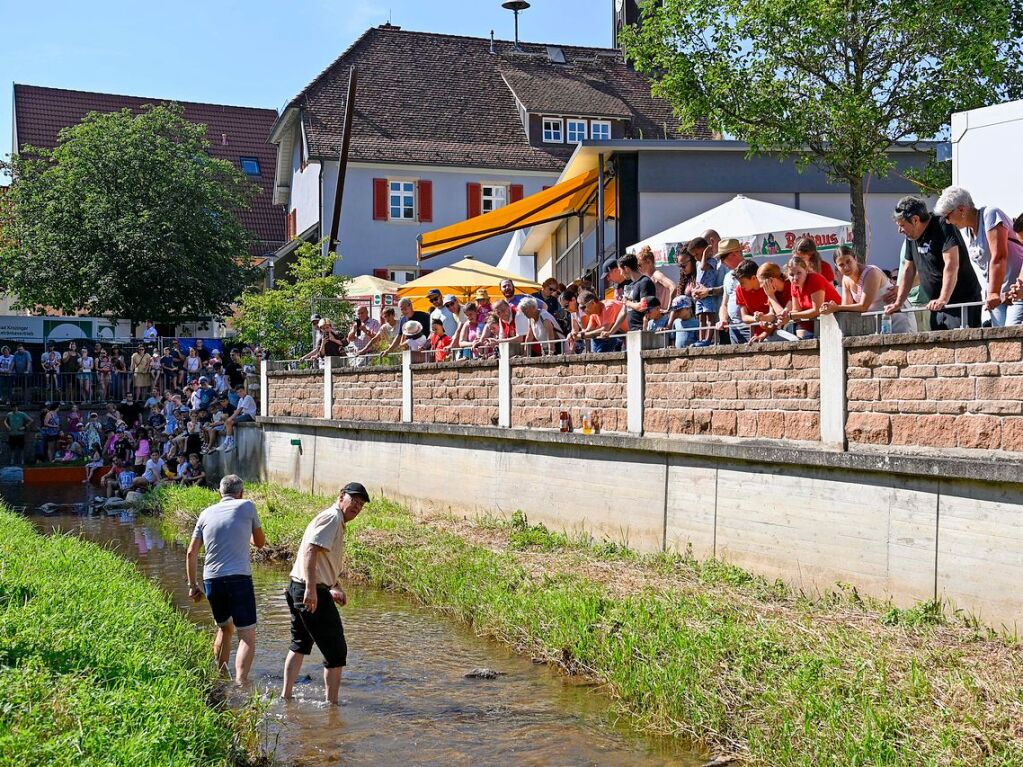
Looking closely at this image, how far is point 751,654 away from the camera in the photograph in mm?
8961

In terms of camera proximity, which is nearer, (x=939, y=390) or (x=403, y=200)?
(x=939, y=390)

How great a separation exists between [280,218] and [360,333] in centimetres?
3423

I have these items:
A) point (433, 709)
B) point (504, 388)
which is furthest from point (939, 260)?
point (504, 388)

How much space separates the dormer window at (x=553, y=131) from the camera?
4478 cm

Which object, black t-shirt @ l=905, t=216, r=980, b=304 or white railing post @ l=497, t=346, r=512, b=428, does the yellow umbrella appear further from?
black t-shirt @ l=905, t=216, r=980, b=304

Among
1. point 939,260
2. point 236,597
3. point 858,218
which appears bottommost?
point 236,597

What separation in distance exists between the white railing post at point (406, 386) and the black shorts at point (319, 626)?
35.1 feet

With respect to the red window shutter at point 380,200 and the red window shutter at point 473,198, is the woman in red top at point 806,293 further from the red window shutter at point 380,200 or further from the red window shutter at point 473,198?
the red window shutter at point 473,198

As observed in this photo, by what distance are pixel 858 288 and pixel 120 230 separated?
115 ft

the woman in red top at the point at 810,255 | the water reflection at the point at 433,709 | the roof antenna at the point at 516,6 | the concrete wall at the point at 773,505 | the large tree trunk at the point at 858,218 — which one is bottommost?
the water reflection at the point at 433,709

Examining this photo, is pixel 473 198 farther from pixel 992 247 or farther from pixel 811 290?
pixel 992 247

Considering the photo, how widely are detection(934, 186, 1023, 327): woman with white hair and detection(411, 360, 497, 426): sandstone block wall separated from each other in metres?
8.84

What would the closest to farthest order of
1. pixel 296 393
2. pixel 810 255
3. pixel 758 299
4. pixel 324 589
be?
pixel 324 589, pixel 810 255, pixel 758 299, pixel 296 393

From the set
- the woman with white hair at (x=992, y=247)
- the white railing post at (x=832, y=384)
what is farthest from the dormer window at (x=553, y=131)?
the woman with white hair at (x=992, y=247)
